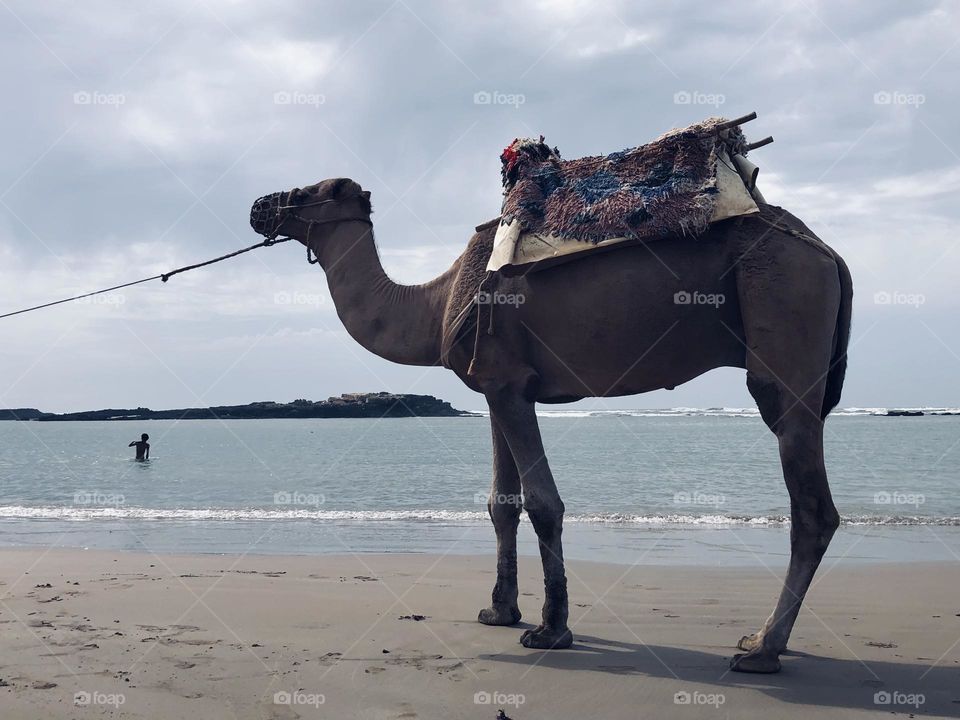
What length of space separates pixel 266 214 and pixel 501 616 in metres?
3.93

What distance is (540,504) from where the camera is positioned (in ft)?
20.7

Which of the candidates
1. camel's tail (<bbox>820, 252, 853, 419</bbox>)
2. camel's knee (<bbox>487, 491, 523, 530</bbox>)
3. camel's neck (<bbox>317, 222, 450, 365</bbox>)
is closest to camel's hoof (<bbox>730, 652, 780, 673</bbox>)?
camel's tail (<bbox>820, 252, 853, 419</bbox>)

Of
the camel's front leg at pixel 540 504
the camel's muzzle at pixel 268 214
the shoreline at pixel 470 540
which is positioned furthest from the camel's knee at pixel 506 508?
the shoreline at pixel 470 540

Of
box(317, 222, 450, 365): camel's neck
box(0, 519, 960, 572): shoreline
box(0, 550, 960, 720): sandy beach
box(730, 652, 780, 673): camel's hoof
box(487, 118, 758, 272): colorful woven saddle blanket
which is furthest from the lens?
box(0, 519, 960, 572): shoreline

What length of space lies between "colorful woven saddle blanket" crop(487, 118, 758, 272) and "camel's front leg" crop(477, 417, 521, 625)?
168cm

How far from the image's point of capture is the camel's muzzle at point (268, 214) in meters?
7.62

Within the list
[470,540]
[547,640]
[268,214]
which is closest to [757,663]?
[547,640]

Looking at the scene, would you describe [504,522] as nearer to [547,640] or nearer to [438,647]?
[547,640]

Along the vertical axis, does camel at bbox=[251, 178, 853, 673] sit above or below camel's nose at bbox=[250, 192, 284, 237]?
below

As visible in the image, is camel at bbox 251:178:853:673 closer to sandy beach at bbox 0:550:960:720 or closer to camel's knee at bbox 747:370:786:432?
camel's knee at bbox 747:370:786:432

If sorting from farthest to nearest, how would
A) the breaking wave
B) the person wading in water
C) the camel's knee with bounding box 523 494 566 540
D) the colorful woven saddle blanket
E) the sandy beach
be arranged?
the person wading in water
the breaking wave
the camel's knee with bounding box 523 494 566 540
the colorful woven saddle blanket
the sandy beach

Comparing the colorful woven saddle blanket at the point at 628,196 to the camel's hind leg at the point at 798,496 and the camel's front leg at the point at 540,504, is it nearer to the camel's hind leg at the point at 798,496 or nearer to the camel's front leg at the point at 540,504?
the camel's front leg at the point at 540,504

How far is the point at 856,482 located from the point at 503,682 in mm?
22886

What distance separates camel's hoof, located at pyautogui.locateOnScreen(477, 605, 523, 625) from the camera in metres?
7.19
